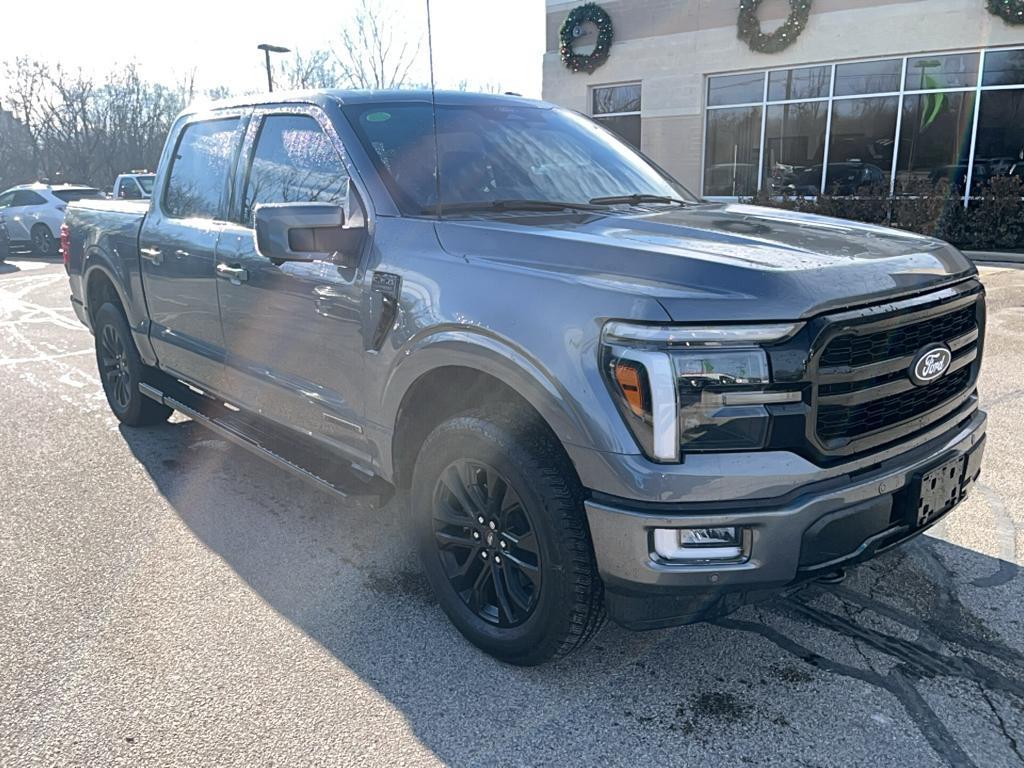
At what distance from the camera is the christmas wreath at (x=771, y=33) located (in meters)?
16.6

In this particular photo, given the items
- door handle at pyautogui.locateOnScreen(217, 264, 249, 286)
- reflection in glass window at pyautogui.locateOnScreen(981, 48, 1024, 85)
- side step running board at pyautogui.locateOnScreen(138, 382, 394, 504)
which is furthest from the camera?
reflection in glass window at pyautogui.locateOnScreen(981, 48, 1024, 85)

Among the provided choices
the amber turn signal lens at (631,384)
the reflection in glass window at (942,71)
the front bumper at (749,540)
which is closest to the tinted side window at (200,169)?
the amber turn signal lens at (631,384)

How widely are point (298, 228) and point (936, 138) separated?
636 inches

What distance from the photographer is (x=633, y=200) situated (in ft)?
12.1

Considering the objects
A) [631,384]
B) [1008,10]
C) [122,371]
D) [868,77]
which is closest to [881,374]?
[631,384]

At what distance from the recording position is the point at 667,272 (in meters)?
2.37

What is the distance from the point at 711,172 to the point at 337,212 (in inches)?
692

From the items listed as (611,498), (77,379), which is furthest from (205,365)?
(77,379)

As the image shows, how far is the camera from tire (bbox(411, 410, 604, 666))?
2.53 m

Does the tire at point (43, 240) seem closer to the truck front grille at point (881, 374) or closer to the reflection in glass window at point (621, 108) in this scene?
the reflection in glass window at point (621, 108)

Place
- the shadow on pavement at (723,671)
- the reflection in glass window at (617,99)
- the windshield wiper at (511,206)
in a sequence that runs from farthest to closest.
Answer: the reflection in glass window at (617,99) → the windshield wiper at (511,206) → the shadow on pavement at (723,671)

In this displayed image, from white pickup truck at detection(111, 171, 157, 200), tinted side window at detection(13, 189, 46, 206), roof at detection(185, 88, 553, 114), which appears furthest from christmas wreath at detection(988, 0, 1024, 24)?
tinted side window at detection(13, 189, 46, 206)

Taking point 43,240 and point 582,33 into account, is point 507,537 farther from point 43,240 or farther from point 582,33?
point 43,240

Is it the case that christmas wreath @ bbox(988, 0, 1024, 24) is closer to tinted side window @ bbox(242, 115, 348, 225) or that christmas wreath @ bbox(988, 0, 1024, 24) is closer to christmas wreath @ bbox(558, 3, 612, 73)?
christmas wreath @ bbox(558, 3, 612, 73)
